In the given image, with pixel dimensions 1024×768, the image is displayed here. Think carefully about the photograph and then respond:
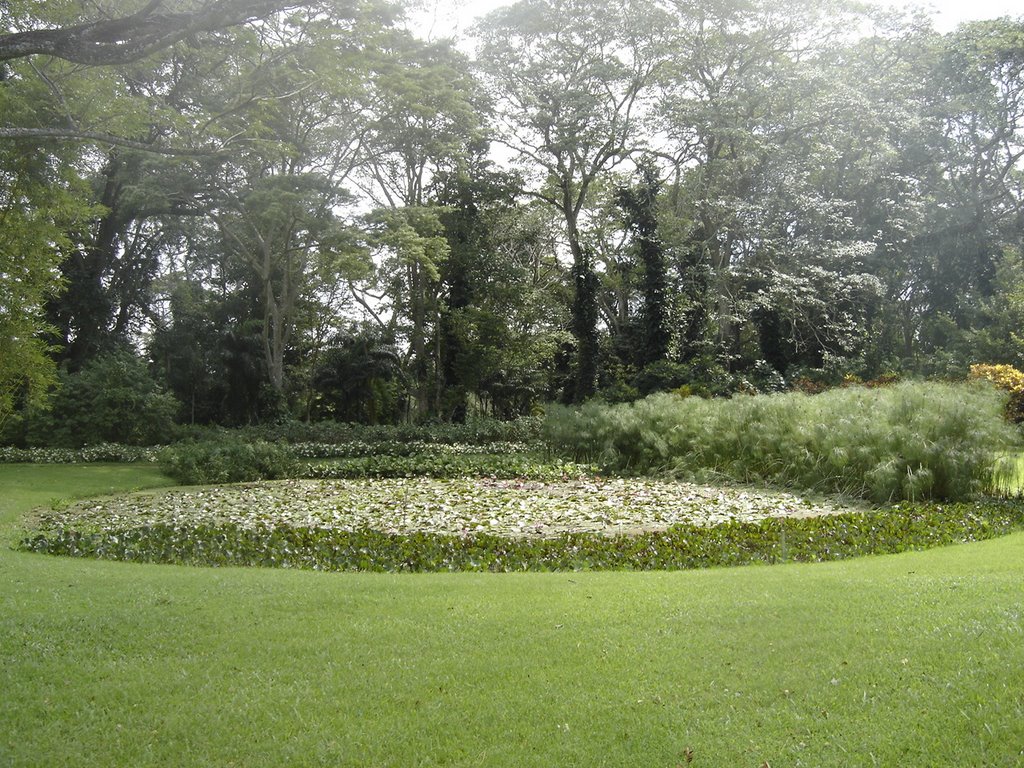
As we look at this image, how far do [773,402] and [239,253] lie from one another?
1860 cm

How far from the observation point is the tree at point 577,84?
22.5 meters

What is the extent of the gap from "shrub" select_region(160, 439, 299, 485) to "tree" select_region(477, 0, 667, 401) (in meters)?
11.7

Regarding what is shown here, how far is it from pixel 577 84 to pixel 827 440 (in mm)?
16048

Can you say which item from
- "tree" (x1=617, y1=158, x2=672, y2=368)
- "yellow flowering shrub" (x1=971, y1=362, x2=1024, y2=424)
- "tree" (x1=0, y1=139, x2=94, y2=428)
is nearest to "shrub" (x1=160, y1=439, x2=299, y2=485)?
"tree" (x1=0, y1=139, x2=94, y2=428)

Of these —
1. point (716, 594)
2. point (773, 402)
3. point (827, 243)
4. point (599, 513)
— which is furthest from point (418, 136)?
point (716, 594)

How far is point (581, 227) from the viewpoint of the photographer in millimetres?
26875

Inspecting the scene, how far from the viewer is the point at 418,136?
75.4 ft

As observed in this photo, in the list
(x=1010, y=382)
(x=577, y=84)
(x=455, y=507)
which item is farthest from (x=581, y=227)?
(x=455, y=507)

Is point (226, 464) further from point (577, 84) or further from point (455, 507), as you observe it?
point (577, 84)

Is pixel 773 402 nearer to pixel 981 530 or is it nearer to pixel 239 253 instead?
pixel 981 530

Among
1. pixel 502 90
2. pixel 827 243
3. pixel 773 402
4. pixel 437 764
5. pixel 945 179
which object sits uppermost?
pixel 502 90

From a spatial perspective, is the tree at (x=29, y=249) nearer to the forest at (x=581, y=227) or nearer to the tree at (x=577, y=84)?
the forest at (x=581, y=227)

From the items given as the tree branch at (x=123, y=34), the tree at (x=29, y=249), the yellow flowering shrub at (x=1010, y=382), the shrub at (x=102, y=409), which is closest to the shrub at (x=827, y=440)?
the yellow flowering shrub at (x=1010, y=382)

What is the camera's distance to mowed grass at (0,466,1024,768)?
2945 mm
